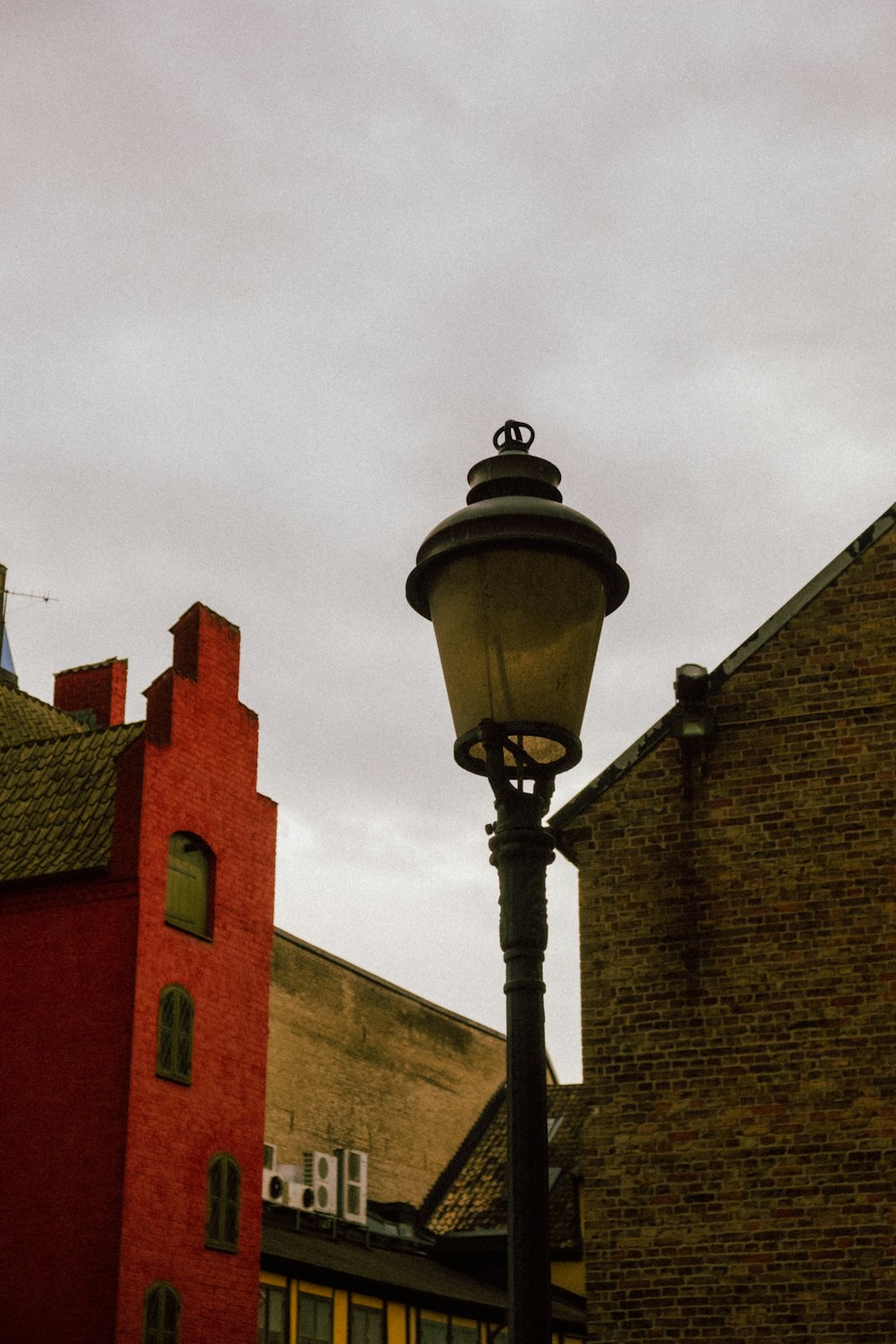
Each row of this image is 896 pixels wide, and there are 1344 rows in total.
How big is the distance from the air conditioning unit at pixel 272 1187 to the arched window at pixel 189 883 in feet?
15.6

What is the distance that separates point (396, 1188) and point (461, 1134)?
3.93 metres

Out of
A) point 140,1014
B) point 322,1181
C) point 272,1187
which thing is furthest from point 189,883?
point 322,1181

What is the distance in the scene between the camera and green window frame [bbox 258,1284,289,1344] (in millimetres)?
27125

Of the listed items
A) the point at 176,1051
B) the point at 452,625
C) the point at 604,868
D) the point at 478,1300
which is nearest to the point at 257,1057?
the point at 176,1051

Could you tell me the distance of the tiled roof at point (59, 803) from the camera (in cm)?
2647

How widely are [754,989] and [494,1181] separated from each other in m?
30.2

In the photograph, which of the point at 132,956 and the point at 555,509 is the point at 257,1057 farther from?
the point at 555,509

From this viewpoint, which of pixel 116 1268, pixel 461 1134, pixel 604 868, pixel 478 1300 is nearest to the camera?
pixel 604 868

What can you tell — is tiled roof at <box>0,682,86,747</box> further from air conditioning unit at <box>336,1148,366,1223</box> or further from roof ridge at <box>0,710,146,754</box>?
air conditioning unit at <box>336,1148,366,1223</box>

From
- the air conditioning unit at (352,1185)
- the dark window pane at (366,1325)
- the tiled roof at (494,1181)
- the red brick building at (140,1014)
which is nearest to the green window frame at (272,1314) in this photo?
the red brick building at (140,1014)

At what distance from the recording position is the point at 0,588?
114ft

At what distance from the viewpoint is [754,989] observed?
458 inches

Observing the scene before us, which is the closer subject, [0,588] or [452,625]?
[452,625]

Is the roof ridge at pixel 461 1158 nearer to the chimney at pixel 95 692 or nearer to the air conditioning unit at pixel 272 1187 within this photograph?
the air conditioning unit at pixel 272 1187
